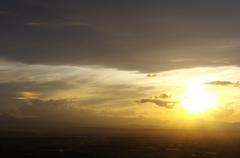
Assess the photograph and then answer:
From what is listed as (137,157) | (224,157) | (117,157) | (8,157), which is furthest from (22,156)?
(224,157)

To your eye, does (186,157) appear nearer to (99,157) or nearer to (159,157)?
(159,157)

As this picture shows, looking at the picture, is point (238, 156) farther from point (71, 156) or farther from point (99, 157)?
point (71, 156)

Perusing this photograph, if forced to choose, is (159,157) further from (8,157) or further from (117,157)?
(8,157)

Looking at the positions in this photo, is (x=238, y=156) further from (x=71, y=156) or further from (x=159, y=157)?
(x=71, y=156)

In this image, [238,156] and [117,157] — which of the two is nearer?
[117,157]

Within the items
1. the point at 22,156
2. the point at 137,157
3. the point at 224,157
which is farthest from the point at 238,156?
the point at 22,156

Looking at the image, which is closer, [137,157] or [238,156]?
[137,157]

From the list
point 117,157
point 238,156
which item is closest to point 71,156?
point 117,157
